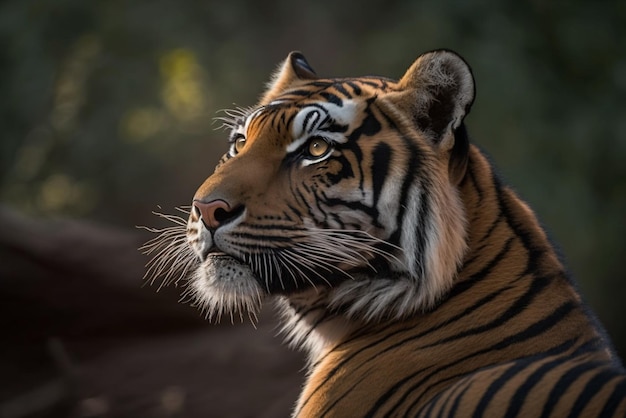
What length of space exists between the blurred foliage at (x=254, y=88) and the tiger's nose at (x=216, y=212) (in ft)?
20.2

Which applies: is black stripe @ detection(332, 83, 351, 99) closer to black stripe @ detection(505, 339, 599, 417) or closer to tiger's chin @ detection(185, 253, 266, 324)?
tiger's chin @ detection(185, 253, 266, 324)

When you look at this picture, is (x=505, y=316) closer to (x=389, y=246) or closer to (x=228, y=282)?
(x=389, y=246)

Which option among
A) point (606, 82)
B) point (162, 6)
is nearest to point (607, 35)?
point (606, 82)

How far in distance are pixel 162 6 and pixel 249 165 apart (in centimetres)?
771

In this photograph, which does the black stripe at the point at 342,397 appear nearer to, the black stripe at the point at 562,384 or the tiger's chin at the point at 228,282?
the tiger's chin at the point at 228,282

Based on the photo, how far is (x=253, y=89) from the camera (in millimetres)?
9477

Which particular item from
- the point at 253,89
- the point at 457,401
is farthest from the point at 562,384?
the point at 253,89

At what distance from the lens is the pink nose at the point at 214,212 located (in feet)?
7.78

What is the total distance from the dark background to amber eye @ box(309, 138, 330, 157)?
592 centimetres

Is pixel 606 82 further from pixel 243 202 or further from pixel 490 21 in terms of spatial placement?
pixel 243 202

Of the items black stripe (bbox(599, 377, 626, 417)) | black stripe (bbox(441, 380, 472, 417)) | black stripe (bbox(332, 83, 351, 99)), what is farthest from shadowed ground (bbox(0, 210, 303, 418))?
black stripe (bbox(599, 377, 626, 417))

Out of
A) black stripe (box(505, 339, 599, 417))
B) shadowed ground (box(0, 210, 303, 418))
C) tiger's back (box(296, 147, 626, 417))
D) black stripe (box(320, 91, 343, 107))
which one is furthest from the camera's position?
shadowed ground (box(0, 210, 303, 418))

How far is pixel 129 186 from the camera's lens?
9.48m

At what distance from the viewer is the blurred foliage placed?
8.61 meters
